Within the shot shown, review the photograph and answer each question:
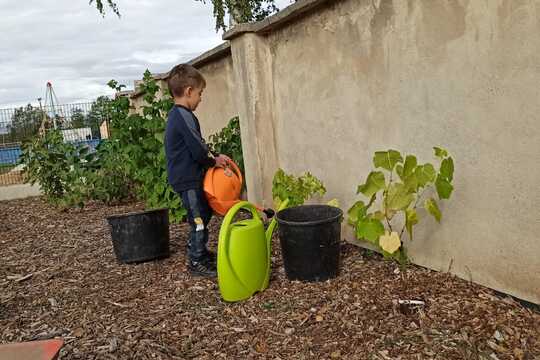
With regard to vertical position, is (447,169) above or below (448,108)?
below

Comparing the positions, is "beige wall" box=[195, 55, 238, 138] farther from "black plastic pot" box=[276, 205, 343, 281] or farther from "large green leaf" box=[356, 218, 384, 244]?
"large green leaf" box=[356, 218, 384, 244]

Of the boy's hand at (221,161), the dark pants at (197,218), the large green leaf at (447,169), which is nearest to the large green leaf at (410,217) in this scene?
the large green leaf at (447,169)

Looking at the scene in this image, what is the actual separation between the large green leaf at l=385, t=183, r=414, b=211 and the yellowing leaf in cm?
18

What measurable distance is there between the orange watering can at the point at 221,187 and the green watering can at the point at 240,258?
0.29m

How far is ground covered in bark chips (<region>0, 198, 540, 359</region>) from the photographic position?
2490mm

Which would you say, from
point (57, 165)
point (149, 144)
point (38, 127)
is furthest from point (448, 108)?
point (38, 127)

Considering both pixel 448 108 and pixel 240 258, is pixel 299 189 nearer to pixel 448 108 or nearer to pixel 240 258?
pixel 240 258

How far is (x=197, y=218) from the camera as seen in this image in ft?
11.8

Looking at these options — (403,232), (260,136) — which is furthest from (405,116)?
(260,136)

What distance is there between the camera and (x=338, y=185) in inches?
158

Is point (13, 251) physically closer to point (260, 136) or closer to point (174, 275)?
point (174, 275)

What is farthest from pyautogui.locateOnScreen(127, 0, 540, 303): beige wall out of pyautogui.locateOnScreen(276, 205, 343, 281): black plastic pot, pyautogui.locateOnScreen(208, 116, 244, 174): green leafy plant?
pyautogui.locateOnScreen(208, 116, 244, 174): green leafy plant

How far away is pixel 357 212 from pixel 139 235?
1.93m

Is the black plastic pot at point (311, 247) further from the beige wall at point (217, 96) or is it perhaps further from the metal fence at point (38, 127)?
the metal fence at point (38, 127)
